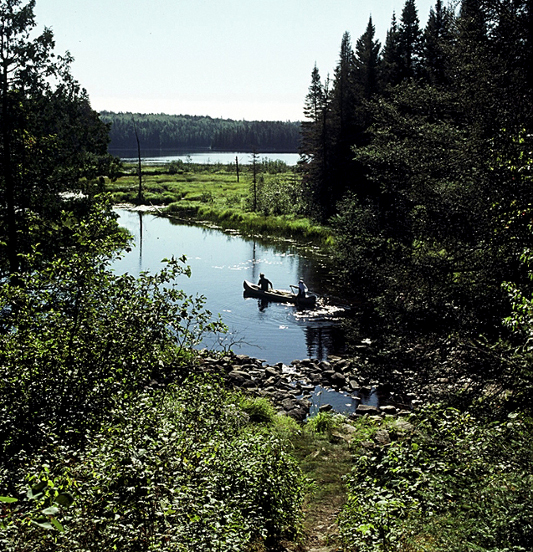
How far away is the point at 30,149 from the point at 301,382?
1120 cm

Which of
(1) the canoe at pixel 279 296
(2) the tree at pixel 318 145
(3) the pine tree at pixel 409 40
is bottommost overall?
(1) the canoe at pixel 279 296

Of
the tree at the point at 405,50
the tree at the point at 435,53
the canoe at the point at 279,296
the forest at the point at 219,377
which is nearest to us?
the forest at the point at 219,377

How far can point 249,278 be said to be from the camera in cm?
3222

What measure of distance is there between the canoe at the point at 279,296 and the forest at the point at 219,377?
8714 millimetres

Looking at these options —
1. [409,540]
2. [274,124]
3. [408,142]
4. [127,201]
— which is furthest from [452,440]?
[274,124]

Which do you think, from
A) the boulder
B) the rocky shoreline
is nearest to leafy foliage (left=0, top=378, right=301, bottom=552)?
the rocky shoreline

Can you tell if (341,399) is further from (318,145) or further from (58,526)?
(318,145)

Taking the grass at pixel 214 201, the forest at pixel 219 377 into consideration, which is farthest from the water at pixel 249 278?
the forest at pixel 219 377

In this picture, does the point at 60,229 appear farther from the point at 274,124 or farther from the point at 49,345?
the point at 274,124

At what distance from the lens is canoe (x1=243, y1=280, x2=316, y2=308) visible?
1046 inches

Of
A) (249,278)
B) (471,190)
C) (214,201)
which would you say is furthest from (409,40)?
(471,190)

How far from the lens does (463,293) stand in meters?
12.4

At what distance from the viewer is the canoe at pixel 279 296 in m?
26.6

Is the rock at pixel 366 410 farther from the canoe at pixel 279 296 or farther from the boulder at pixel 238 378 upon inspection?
the canoe at pixel 279 296
